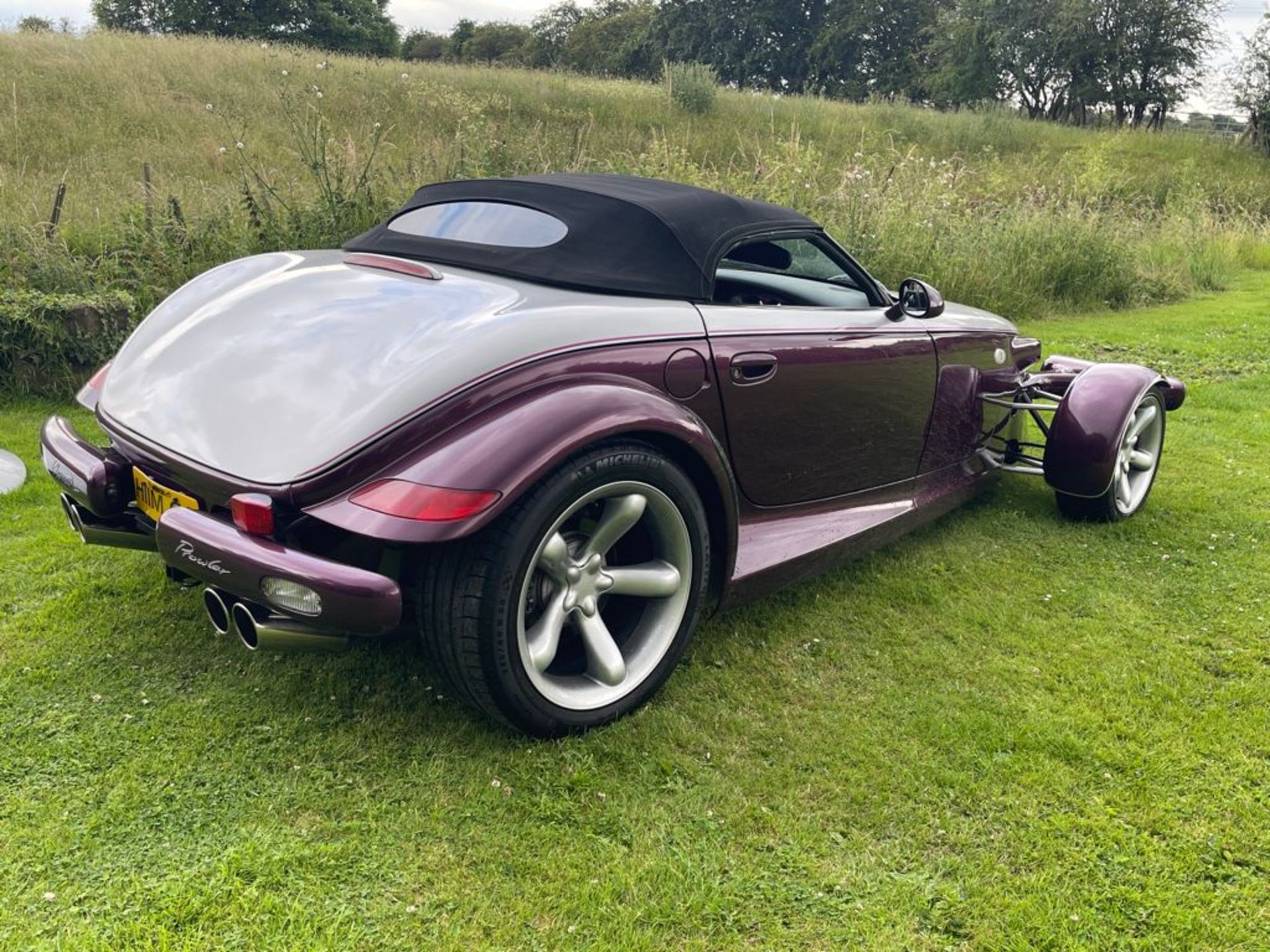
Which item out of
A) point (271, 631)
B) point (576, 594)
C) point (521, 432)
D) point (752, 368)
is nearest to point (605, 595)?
point (576, 594)

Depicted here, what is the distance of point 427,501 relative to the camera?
198 centimetres

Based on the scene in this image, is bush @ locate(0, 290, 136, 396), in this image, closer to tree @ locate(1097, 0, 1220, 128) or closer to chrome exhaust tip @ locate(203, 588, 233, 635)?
chrome exhaust tip @ locate(203, 588, 233, 635)

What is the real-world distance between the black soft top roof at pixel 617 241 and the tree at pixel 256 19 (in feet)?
117

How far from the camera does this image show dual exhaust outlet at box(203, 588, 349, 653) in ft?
6.67

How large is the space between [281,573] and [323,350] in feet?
2.08

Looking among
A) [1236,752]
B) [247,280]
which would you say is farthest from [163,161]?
[1236,752]

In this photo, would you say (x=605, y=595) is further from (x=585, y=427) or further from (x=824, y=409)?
(x=824, y=409)

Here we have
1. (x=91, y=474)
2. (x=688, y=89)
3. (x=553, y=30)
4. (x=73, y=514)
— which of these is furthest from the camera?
(x=553, y=30)

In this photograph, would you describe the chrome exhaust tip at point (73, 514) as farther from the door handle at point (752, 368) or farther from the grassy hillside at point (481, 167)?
the grassy hillside at point (481, 167)

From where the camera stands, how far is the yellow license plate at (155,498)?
2.26m

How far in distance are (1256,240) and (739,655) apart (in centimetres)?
1483

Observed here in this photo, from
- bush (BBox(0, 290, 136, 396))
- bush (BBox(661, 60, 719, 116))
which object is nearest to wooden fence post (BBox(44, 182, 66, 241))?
bush (BBox(0, 290, 136, 396))

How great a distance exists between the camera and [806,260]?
3529 mm

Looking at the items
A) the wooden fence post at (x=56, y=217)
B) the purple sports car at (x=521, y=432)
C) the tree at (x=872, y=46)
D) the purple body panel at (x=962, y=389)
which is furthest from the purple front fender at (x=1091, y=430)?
the tree at (x=872, y=46)
